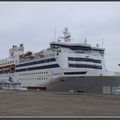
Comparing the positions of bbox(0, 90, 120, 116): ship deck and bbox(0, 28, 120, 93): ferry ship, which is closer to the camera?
bbox(0, 90, 120, 116): ship deck

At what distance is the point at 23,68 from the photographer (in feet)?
218

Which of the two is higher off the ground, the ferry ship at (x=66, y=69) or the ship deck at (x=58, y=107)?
the ferry ship at (x=66, y=69)

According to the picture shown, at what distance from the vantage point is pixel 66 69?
53.5 m

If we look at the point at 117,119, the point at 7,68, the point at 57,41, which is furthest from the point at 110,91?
the point at 117,119

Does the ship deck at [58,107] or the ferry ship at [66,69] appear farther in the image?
the ferry ship at [66,69]

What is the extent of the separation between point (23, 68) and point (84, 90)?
18756mm

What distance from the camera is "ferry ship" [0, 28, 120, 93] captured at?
50.6 m

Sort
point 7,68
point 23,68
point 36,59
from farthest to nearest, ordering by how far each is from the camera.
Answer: point 7,68 < point 23,68 < point 36,59

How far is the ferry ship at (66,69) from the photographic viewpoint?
50562mm

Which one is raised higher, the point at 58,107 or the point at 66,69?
the point at 66,69

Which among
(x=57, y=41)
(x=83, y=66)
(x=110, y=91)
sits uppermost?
(x=57, y=41)

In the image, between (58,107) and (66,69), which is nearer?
(58,107)

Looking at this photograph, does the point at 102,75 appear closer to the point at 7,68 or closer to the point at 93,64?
the point at 93,64

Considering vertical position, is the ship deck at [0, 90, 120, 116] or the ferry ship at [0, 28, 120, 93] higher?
the ferry ship at [0, 28, 120, 93]
